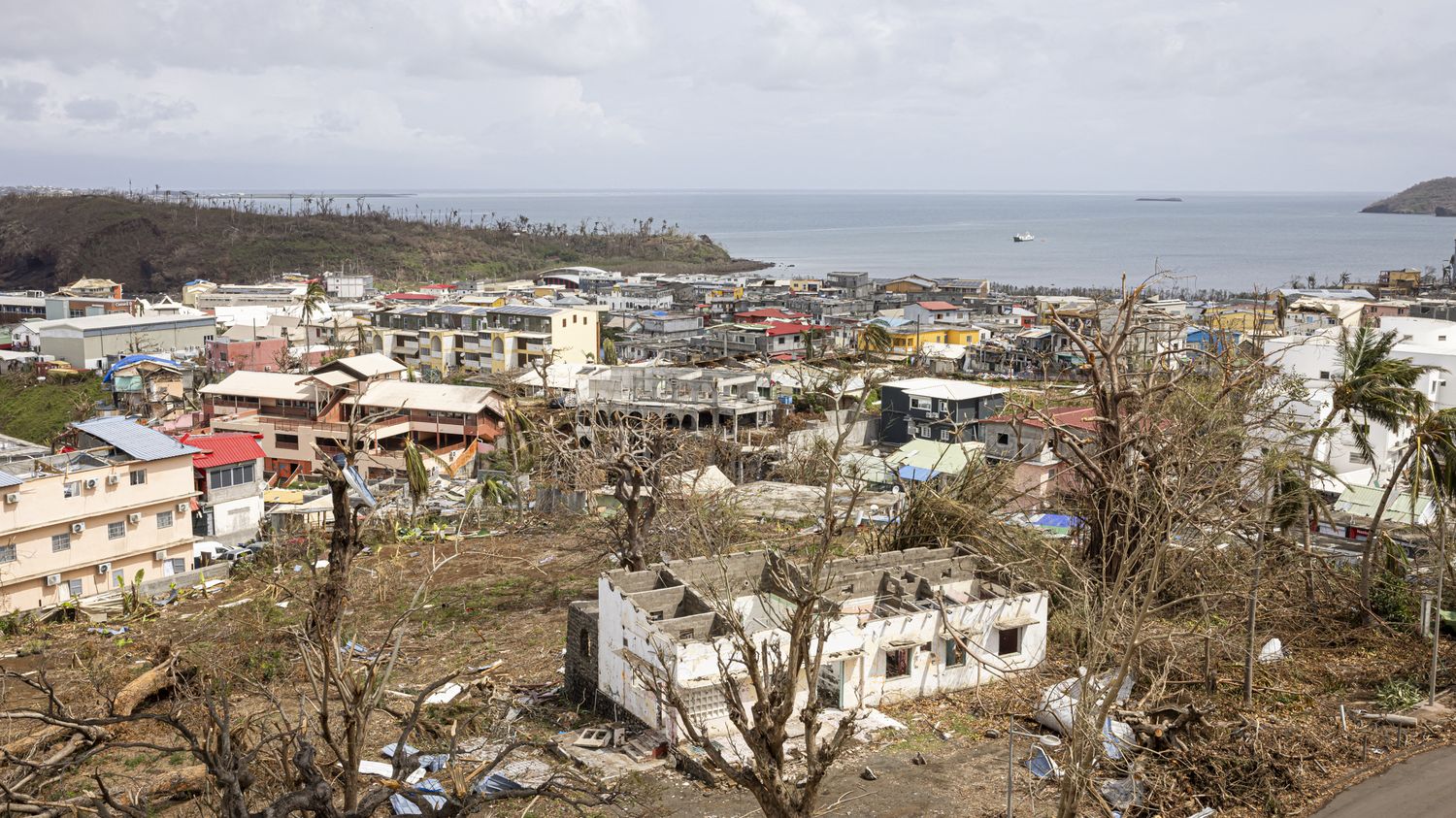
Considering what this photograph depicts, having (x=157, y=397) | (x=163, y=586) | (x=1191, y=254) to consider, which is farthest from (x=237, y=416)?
(x=1191, y=254)

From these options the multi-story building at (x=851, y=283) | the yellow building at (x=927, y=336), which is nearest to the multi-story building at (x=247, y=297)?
the multi-story building at (x=851, y=283)

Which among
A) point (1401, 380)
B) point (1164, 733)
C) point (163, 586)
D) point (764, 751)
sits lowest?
point (163, 586)

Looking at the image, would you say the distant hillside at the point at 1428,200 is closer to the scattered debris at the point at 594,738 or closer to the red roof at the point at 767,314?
the red roof at the point at 767,314

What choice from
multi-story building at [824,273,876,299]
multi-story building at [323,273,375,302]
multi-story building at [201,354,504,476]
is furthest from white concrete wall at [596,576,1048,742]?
multi-story building at [323,273,375,302]

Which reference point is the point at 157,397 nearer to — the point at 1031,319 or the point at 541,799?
the point at 541,799

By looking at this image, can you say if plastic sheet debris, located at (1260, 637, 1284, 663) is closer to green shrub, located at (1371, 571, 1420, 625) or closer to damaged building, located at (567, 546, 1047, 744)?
green shrub, located at (1371, 571, 1420, 625)

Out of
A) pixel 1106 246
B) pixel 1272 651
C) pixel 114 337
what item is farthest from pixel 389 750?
pixel 1106 246
